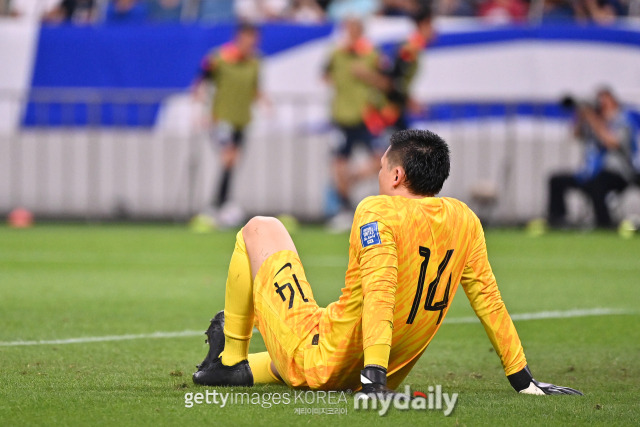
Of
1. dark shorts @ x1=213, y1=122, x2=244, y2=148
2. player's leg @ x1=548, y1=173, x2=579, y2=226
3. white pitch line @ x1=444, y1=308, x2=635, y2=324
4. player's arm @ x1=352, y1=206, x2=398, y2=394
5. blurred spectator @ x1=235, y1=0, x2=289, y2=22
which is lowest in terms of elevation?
player's leg @ x1=548, y1=173, x2=579, y2=226

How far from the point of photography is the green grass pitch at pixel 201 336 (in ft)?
14.3

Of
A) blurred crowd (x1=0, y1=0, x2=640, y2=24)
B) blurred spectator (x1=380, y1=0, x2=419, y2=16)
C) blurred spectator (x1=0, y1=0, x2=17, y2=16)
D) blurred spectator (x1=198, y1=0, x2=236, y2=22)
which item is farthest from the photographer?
blurred spectator (x1=0, y1=0, x2=17, y2=16)

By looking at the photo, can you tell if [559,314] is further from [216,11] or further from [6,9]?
[6,9]

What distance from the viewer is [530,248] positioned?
13.9 metres

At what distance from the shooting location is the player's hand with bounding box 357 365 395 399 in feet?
13.8

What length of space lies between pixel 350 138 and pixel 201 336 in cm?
1037

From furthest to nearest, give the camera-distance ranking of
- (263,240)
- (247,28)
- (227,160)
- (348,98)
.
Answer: (227,160), (348,98), (247,28), (263,240)

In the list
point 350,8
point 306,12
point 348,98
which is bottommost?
point 348,98

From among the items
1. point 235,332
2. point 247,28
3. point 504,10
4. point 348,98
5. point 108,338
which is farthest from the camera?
point 504,10

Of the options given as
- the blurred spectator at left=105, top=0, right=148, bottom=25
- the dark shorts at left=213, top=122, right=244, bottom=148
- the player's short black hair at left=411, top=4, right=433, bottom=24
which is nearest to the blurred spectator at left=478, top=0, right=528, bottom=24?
the player's short black hair at left=411, top=4, right=433, bottom=24

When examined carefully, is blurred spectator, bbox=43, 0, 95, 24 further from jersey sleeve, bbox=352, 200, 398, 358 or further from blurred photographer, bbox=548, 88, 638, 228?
jersey sleeve, bbox=352, 200, 398, 358

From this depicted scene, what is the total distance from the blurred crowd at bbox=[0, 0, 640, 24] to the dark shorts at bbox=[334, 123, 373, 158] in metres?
2.62

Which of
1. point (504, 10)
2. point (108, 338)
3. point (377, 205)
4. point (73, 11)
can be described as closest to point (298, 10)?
point (504, 10)

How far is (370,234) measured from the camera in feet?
14.1
